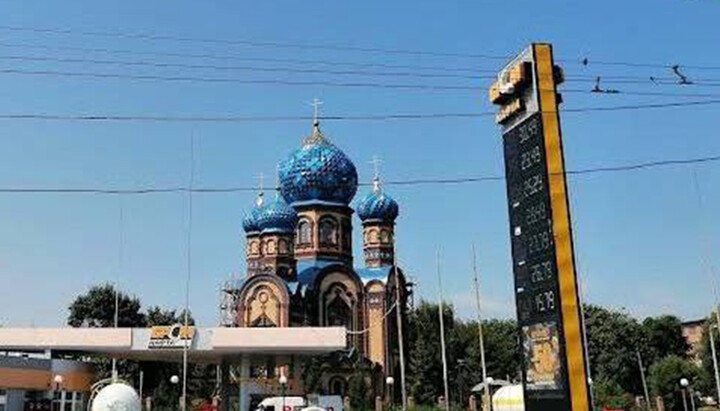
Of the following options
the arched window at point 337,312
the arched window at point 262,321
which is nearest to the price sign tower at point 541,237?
the arched window at point 262,321

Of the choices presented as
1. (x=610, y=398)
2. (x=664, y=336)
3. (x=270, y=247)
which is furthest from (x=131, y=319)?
(x=664, y=336)

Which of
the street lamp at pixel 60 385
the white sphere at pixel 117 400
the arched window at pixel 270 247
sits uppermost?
the arched window at pixel 270 247

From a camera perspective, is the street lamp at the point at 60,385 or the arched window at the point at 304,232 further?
the arched window at the point at 304,232

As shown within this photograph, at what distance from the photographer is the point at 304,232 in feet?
177

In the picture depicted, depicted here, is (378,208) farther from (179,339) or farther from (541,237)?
(541,237)

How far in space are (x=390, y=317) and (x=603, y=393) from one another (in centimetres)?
1422

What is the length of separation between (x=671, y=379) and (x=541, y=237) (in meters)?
46.2

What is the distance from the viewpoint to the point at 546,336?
14602 mm

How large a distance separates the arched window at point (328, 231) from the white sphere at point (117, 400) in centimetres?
3319

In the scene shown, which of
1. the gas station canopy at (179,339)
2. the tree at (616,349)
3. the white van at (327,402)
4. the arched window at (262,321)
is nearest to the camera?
the white van at (327,402)

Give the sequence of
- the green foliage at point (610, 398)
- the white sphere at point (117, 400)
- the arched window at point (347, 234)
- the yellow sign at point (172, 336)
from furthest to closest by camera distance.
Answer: the arched window at point (347, 234), the green foliage at point (610, 398), the yellow sign at point (172, 336), the white sphere at point (117, 400)

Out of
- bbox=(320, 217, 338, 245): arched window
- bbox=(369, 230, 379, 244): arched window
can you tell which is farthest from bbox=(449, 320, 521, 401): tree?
bbox=(320, 217, 338, 245): arched window

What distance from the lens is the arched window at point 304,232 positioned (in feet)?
176

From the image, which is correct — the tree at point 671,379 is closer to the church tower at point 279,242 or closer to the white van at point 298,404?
the church tower at point 279,242
